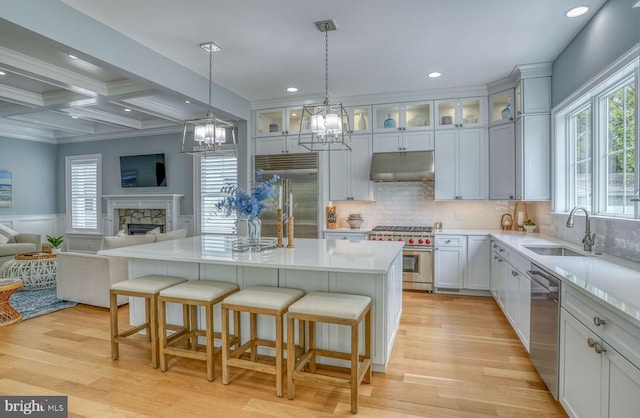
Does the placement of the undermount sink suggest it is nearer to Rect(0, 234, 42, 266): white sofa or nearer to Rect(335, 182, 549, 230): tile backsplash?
Rect(335, 182, 549, 230): tile backsplash

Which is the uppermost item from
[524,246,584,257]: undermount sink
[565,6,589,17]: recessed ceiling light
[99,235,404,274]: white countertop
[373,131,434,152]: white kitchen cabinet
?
[565,6,589,17]: recessed ceiling light

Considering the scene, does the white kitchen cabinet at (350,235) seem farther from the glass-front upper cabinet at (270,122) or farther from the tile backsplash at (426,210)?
the glass-front upper cabinet at (270,122)

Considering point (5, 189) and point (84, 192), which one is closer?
point (5, 189)

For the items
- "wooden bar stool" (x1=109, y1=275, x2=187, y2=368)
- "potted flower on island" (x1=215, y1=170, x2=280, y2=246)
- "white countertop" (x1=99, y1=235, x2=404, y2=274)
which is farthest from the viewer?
"potted flower on island" (x1=215, y1=170, x2=280, y2=246)

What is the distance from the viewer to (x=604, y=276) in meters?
2.04

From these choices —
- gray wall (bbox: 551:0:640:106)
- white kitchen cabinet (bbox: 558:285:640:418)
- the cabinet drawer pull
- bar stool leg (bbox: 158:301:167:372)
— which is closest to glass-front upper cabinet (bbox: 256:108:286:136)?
bar stool leg (bbox: 158:301:167:372)

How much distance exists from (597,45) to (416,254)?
293 cm

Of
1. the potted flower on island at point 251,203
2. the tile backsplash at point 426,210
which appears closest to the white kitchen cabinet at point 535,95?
the tile backsplash at point 426,210

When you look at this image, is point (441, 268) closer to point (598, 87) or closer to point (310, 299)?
point (598, 87)

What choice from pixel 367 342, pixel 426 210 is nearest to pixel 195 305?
pixel 367 342

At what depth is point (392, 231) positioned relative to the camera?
497 centimetres

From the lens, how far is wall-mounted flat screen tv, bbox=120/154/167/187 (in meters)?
7.12

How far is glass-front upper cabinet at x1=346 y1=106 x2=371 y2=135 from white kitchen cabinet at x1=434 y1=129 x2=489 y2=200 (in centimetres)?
102

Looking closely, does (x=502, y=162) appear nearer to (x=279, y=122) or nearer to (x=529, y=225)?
(x=529, y=225)
